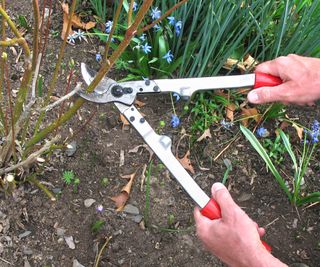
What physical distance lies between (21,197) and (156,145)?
25.0 inches

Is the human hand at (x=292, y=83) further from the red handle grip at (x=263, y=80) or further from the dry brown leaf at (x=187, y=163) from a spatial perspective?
the dry brown leaf at (x=187, y=163)

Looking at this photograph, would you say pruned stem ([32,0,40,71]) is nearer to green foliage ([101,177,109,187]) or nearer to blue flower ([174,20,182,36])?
green foliage ([101,177,109,187])

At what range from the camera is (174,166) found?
1636 millimetres

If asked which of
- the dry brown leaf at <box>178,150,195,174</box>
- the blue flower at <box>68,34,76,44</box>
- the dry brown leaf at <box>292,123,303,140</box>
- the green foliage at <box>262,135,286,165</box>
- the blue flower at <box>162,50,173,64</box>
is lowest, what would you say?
the dry brown leaf at <box>178,150,195,174</box>

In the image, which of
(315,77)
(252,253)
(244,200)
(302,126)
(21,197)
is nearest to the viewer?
(252,253)

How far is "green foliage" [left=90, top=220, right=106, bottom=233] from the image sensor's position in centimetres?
188

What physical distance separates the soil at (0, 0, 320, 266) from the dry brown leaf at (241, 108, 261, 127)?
84 millimetres

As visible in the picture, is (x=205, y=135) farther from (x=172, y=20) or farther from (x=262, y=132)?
(x=172, y=20)

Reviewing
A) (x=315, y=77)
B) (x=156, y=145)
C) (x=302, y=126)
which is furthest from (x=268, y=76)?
(x=302, y=126)

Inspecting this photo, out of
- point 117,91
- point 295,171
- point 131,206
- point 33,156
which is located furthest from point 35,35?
point 295,171

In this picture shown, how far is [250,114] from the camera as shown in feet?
7.52

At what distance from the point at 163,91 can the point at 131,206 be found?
0.54m

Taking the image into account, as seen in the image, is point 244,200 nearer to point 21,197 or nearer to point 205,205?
point 205,205

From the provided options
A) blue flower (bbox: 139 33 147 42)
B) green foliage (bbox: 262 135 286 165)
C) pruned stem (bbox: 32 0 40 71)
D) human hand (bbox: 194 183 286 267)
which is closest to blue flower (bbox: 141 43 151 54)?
blue flower (bbox: 139 33 147 42)
